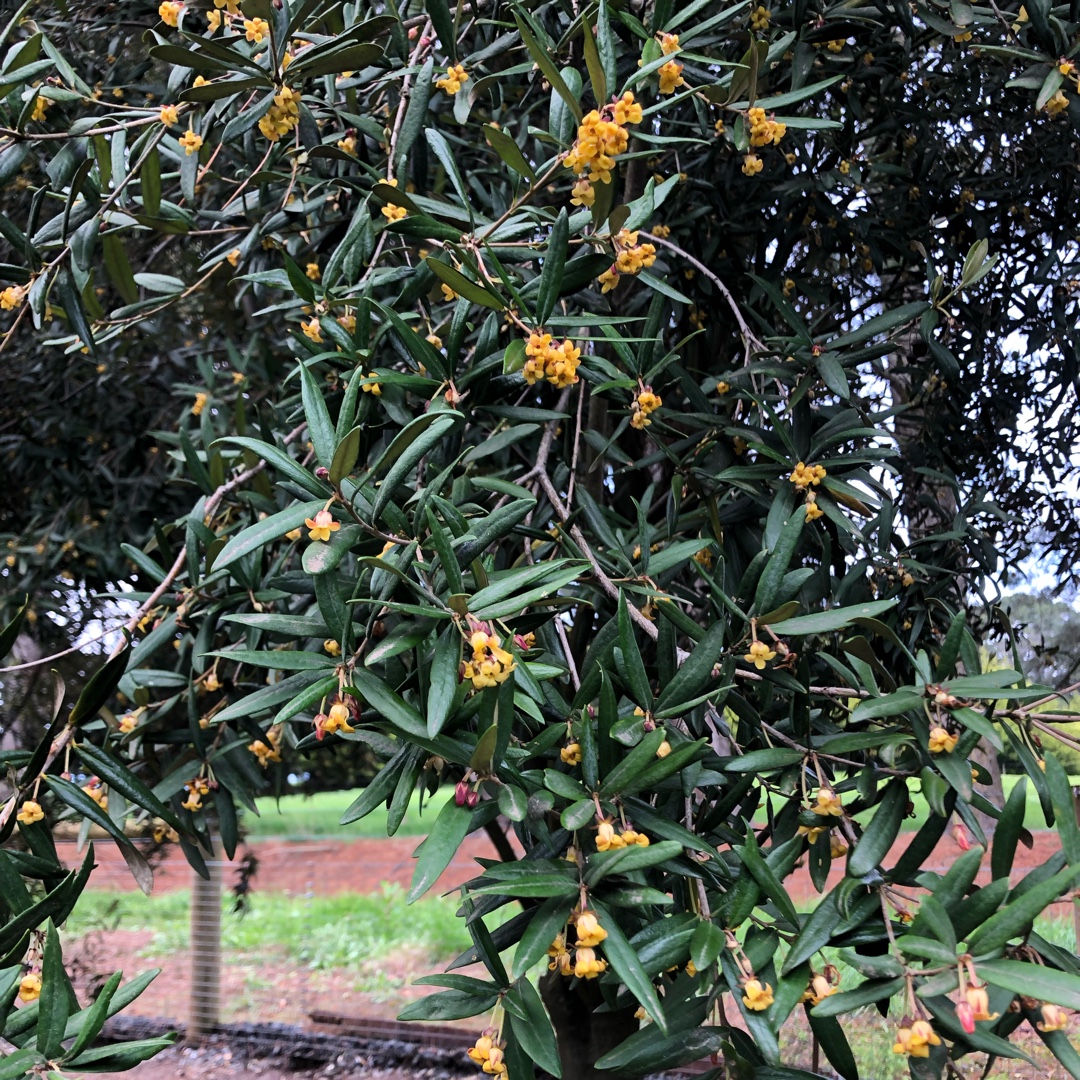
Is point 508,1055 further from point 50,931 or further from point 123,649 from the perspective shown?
point 123,649

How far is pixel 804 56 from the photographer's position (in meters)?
1.41

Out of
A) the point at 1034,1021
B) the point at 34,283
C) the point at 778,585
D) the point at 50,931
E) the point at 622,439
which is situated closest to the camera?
the point at 1034,1021

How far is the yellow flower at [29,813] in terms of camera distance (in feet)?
3.36

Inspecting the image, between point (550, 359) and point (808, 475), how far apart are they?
0.49 metres

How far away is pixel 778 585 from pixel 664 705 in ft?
0.62

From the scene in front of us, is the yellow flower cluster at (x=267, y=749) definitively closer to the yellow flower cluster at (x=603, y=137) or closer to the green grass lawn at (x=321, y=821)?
the yellow flower cluster at (x=603, y=137)

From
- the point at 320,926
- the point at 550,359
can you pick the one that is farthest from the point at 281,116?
the point at 320,926

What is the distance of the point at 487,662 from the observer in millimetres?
775

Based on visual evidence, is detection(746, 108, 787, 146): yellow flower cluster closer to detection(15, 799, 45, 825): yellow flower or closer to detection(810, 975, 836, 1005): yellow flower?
detection(810, 975, 836, 1005): yellow flower

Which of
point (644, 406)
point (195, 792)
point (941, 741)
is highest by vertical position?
point (644, 406)

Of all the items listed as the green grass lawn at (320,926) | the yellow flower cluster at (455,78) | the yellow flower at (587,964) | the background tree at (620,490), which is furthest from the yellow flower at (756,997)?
the green grass lawn at (320,926)

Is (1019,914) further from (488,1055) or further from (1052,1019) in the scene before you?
(488,1055)

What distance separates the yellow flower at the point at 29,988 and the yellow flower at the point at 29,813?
170 mm

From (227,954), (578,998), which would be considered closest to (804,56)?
(578,998)
